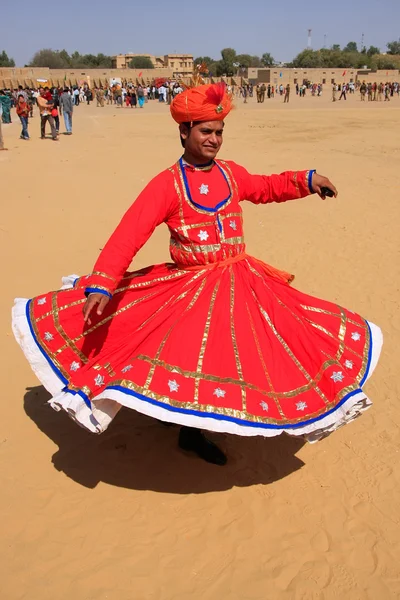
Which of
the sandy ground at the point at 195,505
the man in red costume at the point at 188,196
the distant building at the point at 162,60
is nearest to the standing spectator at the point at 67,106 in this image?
the sandy ground at the point at 195,505

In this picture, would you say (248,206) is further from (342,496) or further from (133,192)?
(342,496)

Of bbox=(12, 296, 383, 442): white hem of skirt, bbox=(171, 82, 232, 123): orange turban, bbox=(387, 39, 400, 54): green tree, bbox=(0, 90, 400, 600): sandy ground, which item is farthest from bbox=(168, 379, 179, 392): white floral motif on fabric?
bbox=(387, 39, 400, 54): green tree

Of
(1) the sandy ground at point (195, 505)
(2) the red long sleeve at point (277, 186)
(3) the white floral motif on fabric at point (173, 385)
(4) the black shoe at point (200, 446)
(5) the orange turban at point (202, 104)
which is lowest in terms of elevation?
(1) the sandy ground at point (195, 505)

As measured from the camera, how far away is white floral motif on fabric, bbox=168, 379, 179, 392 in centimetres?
289

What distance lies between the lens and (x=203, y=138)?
325 centimetres

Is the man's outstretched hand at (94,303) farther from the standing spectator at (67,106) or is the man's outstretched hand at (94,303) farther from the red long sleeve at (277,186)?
the standing spectator at (67,106)

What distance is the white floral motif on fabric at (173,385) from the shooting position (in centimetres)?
289

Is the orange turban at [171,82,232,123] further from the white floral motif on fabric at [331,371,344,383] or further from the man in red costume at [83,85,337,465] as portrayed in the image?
the white floral motif on fabric at [331,371,344,383]

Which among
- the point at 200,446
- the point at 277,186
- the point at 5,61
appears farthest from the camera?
the point at 5,61

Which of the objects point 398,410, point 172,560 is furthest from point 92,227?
point 172,560

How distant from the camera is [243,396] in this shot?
2902 mm

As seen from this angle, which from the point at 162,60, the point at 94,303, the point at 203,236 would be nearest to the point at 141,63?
the point at 162,60

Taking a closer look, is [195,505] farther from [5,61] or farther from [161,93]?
[5,61]

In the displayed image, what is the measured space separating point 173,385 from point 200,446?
1.22 metres
